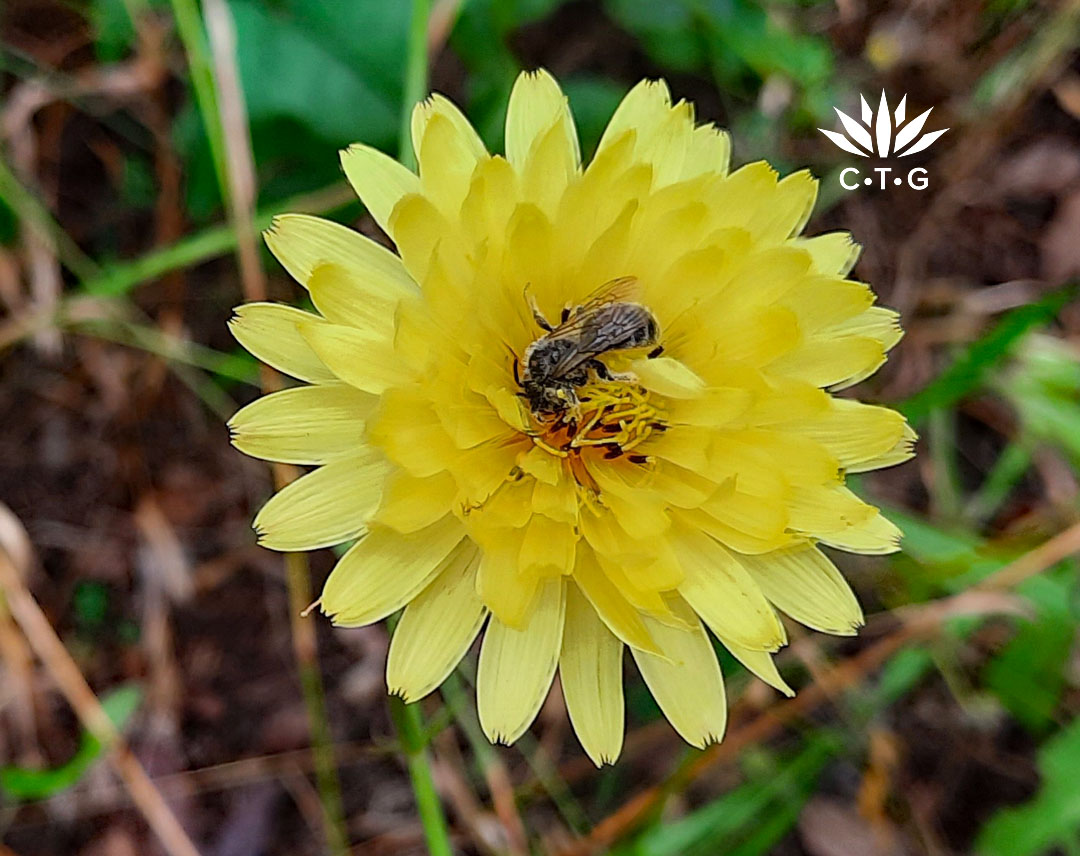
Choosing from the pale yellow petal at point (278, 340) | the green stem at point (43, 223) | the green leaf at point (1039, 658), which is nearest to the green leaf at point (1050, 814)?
the green leaf at point (1039, 658)

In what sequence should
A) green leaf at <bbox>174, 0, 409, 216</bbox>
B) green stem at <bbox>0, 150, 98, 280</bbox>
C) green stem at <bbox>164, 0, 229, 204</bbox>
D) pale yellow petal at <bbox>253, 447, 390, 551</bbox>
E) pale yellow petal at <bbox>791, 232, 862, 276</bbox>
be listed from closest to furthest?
pale yellow petal at <bbox>253, 447, 390, 551</bbox> → pale yellow petal at <bbox>791, 232, 862, 276</bbox> → green stem at <bbox>164, 0, 229, 204</bbox> → green leaf at <bbox>174, 0, 409, 216</bbox> → green stem at <bbox>0, 150, 98, 280</bbox>

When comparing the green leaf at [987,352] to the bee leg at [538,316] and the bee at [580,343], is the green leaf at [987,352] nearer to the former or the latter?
the bee at [580,343]

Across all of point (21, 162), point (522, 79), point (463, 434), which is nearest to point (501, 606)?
point (463, 434)

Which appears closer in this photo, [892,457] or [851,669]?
[892,457]

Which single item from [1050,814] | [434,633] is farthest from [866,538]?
[1050,814]

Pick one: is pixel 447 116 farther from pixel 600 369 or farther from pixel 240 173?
pixel 240 173

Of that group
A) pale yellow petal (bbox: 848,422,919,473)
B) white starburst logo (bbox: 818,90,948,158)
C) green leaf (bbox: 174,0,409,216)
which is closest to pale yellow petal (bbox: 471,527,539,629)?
pale yellow petal (bbox: 848,422,919,473)

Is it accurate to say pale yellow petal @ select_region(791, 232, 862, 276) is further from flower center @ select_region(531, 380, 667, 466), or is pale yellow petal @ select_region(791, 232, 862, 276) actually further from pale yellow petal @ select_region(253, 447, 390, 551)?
pale yellow petal @ select_region(253, 447, 390, 551)
